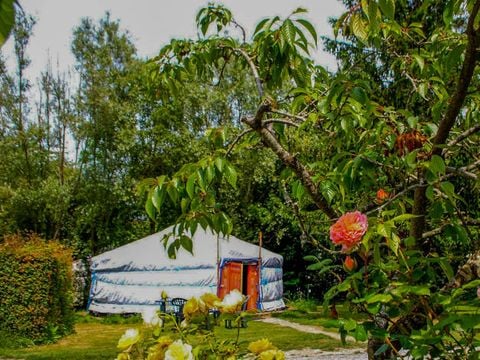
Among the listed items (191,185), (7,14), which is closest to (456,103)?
(191,185)

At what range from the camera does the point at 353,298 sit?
1214 mm

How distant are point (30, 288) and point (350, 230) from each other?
9.14 metres

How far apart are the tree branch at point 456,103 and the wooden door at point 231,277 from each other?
1278cm

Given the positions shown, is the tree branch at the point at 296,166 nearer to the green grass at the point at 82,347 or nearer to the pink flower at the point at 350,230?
the pink flower at the point at 350,230

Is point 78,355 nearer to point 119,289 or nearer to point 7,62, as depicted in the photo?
point 119,289

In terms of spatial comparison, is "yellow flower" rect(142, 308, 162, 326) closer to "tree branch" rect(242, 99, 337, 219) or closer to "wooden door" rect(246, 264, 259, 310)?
"tree branch" rect(242, 99, 337, 219)

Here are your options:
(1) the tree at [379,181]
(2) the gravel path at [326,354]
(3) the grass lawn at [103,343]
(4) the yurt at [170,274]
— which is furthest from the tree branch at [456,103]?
(4) the yurt at [170,274]

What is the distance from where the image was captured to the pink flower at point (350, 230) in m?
1.15

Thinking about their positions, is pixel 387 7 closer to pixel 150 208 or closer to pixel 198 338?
pixel 150 208

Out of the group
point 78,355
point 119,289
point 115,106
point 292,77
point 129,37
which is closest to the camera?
point 292,77

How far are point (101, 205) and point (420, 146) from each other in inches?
649

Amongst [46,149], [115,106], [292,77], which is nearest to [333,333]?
[292,77]

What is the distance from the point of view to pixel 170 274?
14.0m

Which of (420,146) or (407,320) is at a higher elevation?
(420,146)
